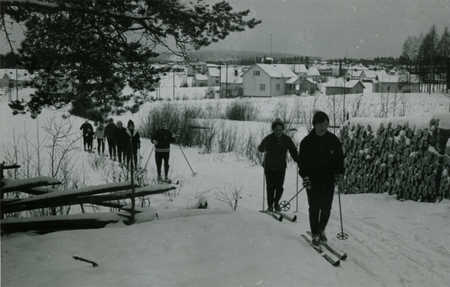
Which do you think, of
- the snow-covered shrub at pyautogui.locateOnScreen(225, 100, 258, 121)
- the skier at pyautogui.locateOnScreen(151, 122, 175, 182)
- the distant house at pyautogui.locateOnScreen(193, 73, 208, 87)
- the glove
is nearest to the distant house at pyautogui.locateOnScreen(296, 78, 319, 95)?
the distant house at pyautogui.locateOnScreen(193, 73, 208, 87)

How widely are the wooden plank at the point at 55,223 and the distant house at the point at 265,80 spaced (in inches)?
2419

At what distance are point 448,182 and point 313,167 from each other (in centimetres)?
450

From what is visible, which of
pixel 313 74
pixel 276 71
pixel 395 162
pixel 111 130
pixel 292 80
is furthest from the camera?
pixel 313 74

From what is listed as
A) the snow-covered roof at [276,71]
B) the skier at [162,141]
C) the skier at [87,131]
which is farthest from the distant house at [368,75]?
the skier at [162,141]

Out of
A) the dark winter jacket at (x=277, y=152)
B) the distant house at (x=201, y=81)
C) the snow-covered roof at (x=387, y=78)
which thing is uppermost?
the distant house at (x=201, y=81)

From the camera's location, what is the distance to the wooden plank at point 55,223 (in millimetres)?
6840

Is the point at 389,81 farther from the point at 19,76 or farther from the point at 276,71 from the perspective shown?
the point at 19,76

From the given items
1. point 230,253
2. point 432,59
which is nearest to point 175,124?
point 230,253

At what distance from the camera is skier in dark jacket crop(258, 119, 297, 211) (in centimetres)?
873

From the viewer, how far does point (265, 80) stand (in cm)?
6806

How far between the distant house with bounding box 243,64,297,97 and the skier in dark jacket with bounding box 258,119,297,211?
59242 mm

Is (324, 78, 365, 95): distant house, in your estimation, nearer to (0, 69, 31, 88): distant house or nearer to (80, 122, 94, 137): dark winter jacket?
(80, 122, 94, 137): dark winter jacket

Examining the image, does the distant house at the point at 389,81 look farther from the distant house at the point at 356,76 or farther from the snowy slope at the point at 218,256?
Result: the snowy slope at the point at 218,256

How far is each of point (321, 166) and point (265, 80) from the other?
205ft
